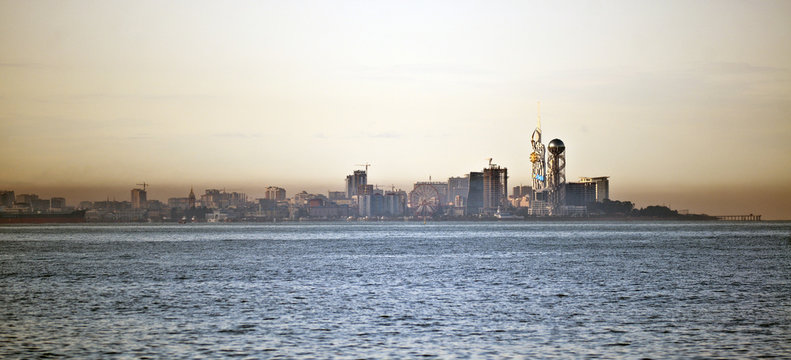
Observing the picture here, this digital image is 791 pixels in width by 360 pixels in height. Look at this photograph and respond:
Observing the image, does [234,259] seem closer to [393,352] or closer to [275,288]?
[275,288]

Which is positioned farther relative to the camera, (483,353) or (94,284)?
(94,284)

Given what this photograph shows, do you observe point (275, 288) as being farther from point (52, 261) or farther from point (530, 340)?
point (52, 261)

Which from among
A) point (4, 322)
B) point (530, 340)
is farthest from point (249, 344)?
point (4, 322)

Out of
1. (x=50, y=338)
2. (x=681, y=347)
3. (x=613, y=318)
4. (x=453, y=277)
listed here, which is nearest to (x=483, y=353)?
(x=681, y=347)

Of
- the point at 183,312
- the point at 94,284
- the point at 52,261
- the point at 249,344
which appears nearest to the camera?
the point at 249,344

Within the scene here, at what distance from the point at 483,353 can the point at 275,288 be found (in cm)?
2874

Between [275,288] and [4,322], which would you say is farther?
[275,288]

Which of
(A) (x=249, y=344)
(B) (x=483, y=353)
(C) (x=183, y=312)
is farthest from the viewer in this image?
(C) (x=183, y=312)

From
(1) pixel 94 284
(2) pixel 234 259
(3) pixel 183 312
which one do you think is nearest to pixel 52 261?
(2) pixel 234 259

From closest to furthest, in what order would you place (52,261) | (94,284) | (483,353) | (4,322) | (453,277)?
(483,353) → (4,322) → (94,284) → (453,277) → (52,261)

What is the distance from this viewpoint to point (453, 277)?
66.3 metres

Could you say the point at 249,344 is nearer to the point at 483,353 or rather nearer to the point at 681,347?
the point at 483,353

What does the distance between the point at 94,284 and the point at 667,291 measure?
132ft

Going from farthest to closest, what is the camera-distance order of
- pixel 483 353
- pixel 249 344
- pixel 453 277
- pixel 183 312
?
1. pixel 453 277
2. pixel 183 312
3. pixel 249 344
4. pixel 483 353
